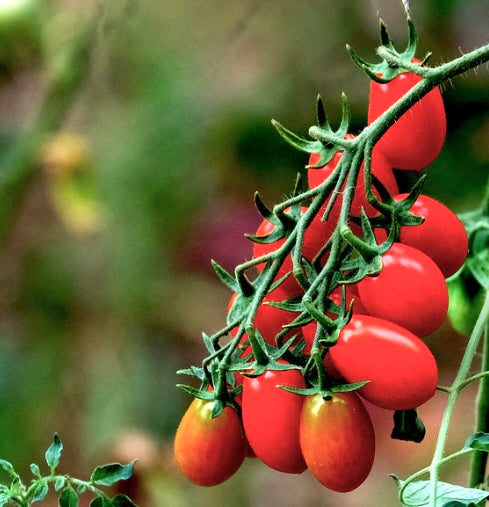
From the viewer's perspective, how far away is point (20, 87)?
1.21 meters

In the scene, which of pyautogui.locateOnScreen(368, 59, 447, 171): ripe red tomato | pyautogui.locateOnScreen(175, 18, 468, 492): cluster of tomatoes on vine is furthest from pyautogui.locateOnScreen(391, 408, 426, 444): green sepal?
pyautogui.locateOnScreen(368, 59, 447, 171): ripe red tomato

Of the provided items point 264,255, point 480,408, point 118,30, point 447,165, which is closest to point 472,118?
point 447,165

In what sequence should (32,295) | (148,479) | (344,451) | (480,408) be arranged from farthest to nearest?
(32,295) → (148,479) → (480,408) → (344,451)

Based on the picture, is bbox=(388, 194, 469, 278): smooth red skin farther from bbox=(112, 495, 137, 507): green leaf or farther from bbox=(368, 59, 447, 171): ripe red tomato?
bbox=(112, 495, 137, 507): green leaf

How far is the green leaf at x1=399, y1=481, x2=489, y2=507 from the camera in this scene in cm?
36

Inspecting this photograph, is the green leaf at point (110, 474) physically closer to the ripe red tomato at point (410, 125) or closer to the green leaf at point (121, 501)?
the green leaf at point (121, 501)

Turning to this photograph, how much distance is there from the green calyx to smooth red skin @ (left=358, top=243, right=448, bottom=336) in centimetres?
Result: 8

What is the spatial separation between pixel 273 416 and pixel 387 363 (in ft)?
0.19

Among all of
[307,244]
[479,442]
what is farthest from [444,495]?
[307,244]

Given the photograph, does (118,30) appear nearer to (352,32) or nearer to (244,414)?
(352,32)

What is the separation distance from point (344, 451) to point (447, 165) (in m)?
0.69

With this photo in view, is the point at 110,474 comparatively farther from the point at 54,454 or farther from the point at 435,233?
the point at 435,233

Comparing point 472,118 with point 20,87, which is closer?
point 472,118

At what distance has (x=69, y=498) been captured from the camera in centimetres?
42
